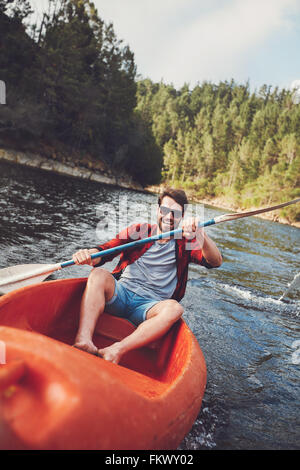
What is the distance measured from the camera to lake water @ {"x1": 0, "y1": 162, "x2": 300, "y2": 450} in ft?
6.43

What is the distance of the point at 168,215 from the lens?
2607mm

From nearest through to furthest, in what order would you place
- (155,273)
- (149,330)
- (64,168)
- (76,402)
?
(76,402)
(149,330)
(155,273)
(64,168)

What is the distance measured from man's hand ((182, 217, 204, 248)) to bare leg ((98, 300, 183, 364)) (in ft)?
1.83

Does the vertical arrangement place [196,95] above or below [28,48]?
above

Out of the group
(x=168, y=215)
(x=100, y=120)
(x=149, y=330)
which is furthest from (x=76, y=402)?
(x=100, y=120)

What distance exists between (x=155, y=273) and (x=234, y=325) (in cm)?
161

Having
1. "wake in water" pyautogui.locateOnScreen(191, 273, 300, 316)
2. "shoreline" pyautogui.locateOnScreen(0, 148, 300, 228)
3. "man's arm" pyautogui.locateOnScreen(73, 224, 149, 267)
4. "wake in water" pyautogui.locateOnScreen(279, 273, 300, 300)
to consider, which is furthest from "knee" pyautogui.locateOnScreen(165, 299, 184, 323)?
"shoreline" pyautogui.locateOnScreen(0, 148, 300, 228)

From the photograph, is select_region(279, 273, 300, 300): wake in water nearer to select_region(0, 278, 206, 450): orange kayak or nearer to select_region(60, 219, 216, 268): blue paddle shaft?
select_region(60, 219, 216, 268): blue paddle shaft

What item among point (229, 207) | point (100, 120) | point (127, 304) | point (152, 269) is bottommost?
point (229, 207)

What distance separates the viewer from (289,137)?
138ft

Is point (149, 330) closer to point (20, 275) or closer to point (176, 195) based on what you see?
point (176, 195)

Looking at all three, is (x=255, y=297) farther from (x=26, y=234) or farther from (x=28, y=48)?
(x=28, y=48)
